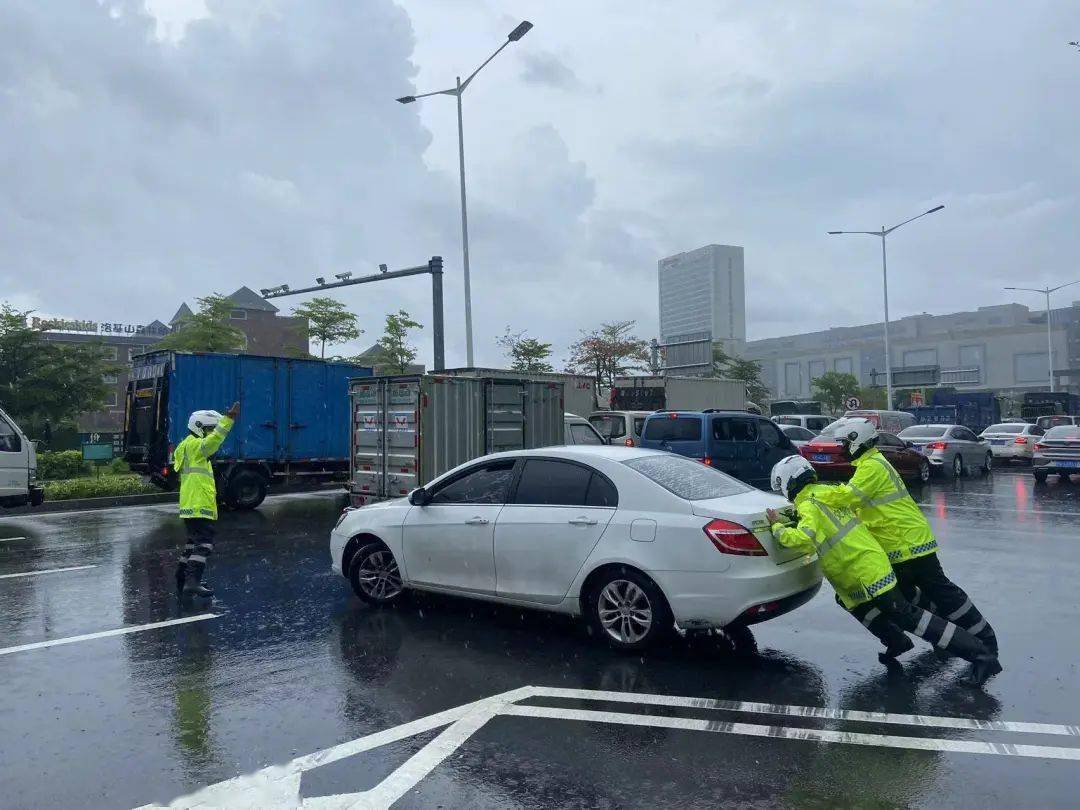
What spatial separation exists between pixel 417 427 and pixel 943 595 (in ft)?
26.7

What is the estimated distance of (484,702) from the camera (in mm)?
5348

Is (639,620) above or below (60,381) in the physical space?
below

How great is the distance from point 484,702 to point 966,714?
2.79 meters

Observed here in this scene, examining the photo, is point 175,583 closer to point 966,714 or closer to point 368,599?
point 368,599

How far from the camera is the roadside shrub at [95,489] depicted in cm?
1783

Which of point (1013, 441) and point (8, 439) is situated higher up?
point (8, 439)

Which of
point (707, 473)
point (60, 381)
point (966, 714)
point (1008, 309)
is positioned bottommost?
point (966, 714)

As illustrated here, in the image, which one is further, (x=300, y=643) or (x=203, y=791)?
(x=300, y=643)

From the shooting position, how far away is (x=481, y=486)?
7.31 metres

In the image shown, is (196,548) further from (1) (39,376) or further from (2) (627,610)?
(1) (39,376)

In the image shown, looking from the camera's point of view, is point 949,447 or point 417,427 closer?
point 417,427

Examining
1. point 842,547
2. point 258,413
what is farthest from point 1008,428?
point 842,547

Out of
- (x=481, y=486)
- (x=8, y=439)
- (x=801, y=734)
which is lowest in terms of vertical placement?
(x=801, y=734)

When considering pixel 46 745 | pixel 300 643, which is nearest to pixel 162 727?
pixel 46 745
